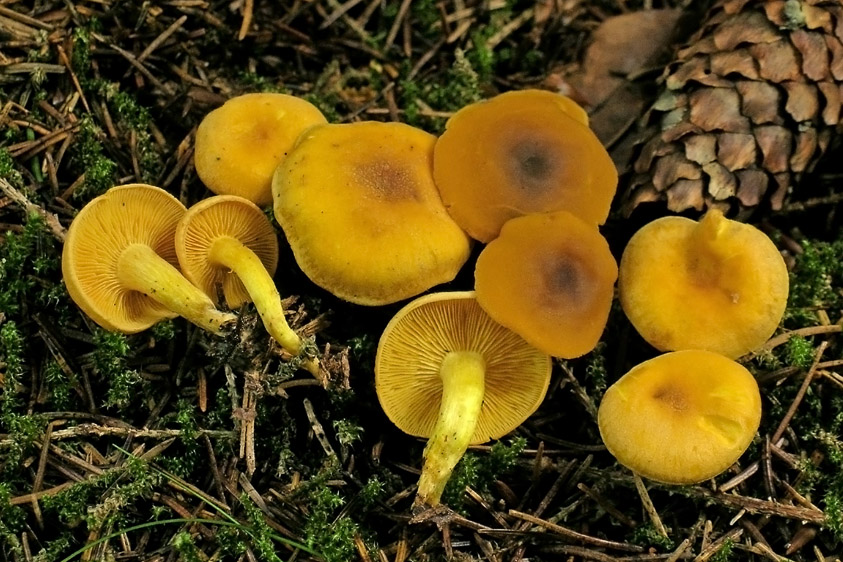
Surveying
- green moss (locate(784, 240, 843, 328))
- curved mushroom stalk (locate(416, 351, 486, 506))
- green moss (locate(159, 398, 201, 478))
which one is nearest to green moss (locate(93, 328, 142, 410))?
green moss (locate(159, 398, 201, 478))

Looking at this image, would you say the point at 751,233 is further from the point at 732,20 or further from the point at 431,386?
the point at 431,386

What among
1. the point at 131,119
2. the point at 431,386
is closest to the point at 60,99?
the point at 131,119

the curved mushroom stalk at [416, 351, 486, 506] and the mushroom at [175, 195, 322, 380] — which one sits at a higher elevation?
the mushroom at [175, 195, 322, 380]

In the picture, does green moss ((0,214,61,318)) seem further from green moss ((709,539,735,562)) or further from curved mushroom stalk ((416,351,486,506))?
green moss ((709,539,735,562))

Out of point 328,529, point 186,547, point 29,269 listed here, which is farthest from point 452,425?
point 29,269

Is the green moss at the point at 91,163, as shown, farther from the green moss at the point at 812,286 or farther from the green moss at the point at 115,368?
the green moss at the point at 812,286

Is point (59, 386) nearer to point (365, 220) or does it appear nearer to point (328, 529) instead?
point (328, 529)
